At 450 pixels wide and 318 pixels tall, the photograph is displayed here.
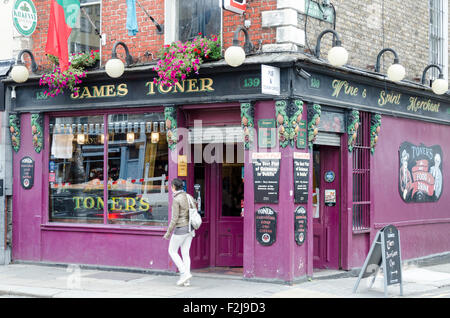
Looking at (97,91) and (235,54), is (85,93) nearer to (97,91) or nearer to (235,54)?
(97,91)

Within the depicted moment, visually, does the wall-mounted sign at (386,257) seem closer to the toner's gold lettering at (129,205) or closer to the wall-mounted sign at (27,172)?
the toner's gold lettering at (129,205)

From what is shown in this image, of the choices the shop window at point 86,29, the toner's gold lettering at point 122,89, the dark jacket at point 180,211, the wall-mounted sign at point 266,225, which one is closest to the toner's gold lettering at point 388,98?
the wall-mounted sign at point 266,225

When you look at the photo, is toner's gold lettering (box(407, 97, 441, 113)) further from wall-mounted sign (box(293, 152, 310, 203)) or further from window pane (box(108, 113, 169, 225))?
window pane (box(108, 113, 169, 225))

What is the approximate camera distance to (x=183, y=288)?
10781 millimetres

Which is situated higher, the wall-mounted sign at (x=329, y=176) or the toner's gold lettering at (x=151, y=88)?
the toner's gold lettering at (x=151, y=88)

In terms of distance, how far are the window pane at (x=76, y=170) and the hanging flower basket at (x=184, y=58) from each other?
220 centimetres

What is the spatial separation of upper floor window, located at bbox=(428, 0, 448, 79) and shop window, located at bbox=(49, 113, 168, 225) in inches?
298

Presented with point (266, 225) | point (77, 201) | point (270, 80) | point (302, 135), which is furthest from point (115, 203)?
point (270, 80)

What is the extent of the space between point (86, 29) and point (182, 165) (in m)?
3.74

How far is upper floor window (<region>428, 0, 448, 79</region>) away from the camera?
1605cm

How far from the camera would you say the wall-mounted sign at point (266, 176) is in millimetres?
11141

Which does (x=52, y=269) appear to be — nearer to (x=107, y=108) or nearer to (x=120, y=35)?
(x=107, y=108)

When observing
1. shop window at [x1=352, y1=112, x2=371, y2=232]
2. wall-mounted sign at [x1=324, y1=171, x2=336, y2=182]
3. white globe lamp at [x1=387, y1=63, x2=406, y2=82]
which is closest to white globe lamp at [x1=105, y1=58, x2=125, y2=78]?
wall-mounted sign at [x1=324, y1=171, x2=336, y2=182]
